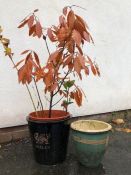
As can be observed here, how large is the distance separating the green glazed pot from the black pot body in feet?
0.48

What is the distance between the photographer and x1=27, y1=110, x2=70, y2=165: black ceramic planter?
3.79 meters

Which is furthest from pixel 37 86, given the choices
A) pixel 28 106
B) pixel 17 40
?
pixel 17 40

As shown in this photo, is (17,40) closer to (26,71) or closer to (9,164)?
(26,71)

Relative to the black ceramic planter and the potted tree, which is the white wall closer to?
the potted tree

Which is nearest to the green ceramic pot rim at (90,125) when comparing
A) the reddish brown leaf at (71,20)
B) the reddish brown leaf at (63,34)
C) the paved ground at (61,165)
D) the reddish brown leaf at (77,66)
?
the paved ground at (61,165)

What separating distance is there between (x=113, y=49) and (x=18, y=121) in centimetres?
182

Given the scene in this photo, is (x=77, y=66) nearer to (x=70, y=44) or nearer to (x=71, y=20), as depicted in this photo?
(x=70, y=44)

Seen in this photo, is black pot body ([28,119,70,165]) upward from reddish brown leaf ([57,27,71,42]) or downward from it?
downward

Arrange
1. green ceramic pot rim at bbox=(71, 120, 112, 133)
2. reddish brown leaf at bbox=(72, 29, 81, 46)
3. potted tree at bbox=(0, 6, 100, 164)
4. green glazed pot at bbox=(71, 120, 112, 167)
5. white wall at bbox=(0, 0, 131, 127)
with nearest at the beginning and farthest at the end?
1. reddish brown leaf at bbox=(72, 29, 81, 46)
2. potted tree at bbox=(0, 6, 100, 164)
3. green glazed pot at bbox=(71, 120, 112, 167)
4. green ceramic pot rim at bbox=(71, 120, 112, 133)
5. white wall at bbox=(0, 0, 131, 127)

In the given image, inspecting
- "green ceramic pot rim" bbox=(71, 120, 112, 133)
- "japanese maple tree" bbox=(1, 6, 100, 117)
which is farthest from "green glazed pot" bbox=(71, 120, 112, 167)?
"japanese maple tree" bbox=(1, 6, 100, 117)

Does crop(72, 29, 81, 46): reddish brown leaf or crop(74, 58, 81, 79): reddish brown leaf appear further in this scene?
crop(74, 58, 81, 79): reddish brown leaf

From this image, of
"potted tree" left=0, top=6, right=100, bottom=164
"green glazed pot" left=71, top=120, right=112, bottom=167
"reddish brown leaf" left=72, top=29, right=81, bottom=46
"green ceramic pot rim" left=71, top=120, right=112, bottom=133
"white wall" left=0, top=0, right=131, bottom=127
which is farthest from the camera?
"white wall" left=0, top=0, right=131, bottom=127

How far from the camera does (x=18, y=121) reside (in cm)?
466

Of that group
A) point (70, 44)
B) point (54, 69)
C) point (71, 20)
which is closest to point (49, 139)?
point (54, 69)
